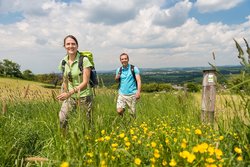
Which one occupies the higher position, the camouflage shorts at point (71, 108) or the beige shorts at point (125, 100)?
the camouflage shorts at point (71, 108)

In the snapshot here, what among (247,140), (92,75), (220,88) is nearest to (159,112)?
(92,75)

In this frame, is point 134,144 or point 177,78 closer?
point 134,144

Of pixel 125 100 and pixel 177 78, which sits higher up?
pixel 177 78

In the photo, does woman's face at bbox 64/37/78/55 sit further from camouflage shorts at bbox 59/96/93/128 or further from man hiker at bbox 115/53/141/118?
man hiker at bbox 115/53/141/118

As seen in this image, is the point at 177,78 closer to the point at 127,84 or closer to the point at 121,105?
the point at 127,84

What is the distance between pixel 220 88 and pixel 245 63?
60 cm

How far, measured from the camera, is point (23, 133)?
4.66m

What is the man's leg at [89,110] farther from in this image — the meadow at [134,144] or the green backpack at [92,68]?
the green backpack at [92,68]

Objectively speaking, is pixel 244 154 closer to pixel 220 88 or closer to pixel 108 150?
pixel 220 88

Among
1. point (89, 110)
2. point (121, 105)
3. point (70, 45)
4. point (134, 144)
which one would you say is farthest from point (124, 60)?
point (134, 144)

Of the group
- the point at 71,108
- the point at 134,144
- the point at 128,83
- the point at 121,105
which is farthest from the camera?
the point at 128,83

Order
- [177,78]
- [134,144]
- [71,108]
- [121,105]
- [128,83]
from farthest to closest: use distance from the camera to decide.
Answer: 1. [177,78]
2. [128,83]
3. [121,105]
4. [71,108]
5. [134,144]

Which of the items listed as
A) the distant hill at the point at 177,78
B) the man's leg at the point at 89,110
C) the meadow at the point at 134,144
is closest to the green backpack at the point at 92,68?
the distant hill at the point at 177,78

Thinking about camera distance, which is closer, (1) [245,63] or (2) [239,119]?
(1) [245,63]
